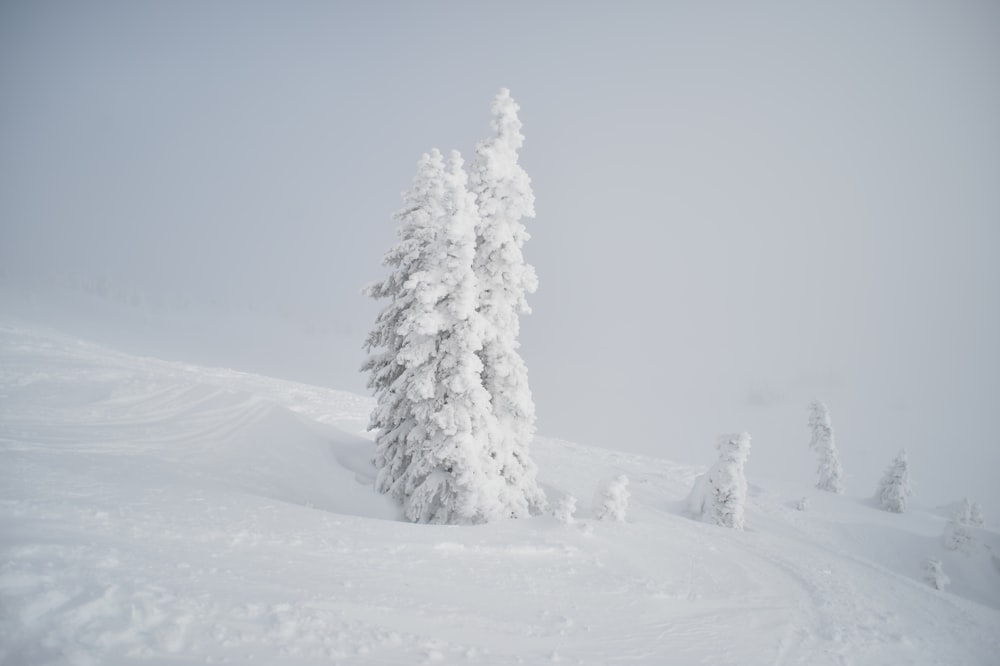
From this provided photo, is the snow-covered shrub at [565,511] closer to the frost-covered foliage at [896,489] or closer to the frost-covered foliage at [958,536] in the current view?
the frost-covered foliage at [958,536]

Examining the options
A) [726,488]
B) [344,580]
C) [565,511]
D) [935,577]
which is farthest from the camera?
[726,488]

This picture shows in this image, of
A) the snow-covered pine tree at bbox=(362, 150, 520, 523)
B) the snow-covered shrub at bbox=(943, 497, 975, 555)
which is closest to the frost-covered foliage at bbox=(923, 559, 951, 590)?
the snow-covered shrub at bbox=(943, 497, 975, 555)

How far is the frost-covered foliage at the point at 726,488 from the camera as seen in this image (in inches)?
1171

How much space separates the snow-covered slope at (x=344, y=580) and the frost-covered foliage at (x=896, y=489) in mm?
38556

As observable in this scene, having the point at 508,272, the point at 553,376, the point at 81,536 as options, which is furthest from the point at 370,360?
the point at 553,376

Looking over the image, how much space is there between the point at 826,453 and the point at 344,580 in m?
60.5

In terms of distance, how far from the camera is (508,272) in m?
17.3

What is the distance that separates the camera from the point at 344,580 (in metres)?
7.79

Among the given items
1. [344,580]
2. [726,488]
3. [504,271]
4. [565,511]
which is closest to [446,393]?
[504,271]

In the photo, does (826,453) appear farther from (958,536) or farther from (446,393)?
(446,393)

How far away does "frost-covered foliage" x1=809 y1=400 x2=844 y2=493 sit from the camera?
5234 cm

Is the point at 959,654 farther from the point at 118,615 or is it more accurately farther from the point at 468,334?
the point at 118,615

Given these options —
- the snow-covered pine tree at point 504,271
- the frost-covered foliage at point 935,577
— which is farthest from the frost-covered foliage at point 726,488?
the snow-covered pine tree at point 504,271

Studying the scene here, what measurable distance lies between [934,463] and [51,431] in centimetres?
15116
